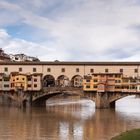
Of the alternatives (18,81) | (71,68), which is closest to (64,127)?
(71,68)

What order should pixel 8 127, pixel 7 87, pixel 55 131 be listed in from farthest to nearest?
pixel 7 87 → pixel 8 127 → pixel 55 131

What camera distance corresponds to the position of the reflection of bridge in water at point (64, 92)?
6359 cm

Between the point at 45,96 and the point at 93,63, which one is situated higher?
the point at 93,63

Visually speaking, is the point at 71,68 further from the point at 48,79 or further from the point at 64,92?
the point at 48,79

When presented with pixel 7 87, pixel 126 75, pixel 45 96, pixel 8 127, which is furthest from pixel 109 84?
pixel 8 127

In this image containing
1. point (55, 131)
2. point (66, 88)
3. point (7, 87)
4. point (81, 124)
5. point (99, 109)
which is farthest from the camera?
point (7, 87)

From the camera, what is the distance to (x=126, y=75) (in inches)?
2635

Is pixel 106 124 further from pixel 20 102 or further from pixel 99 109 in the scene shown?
pixel 20 102

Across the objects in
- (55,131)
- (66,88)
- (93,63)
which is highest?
(93,63)

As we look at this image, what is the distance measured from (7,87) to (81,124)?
3071 centimetres

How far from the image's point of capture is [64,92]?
220ft

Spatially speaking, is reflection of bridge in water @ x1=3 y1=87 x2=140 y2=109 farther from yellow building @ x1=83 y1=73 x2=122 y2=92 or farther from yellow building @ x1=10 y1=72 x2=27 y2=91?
yellow building @ x1=10 y1=72 x2=27 y2=91

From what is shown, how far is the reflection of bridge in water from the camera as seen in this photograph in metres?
63.6

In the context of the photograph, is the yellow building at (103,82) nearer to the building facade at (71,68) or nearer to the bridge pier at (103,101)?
the bridge pier at (103,101)
